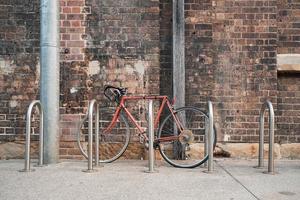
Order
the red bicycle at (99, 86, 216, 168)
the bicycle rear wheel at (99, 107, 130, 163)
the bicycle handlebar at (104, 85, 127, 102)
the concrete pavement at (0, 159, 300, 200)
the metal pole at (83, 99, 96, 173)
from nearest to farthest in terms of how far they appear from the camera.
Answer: the concrete pavement at (0, 159, 300, 200) → the metal pole at (83, 99, 96, 173) → the red bicycle at (99, 86, 216, 168) → the bicycle handlebar at (104, 85, 127, 102) → the bicycle rear wheel at (99, 107, 130, 163)

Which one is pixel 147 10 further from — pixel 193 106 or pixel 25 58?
pixel 25 58

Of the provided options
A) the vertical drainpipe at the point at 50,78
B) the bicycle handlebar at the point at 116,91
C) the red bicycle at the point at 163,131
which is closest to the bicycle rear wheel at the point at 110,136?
the red bicycle at the point at 163,131

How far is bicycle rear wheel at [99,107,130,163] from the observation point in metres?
6.14

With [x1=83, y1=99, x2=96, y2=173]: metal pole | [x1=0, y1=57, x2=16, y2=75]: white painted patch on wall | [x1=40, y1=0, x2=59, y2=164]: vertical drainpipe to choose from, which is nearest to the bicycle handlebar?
[x1=40, y1=0, x2=59, y2=164]: vertical drainpipe

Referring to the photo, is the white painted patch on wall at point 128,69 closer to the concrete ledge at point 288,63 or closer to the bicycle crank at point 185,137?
the bicycle crank at point 185,137

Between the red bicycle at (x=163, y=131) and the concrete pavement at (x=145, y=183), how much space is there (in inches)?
15.1

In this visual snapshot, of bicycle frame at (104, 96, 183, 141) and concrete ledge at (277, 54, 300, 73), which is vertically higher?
concrete ledge at (277, 54, 300, 73)

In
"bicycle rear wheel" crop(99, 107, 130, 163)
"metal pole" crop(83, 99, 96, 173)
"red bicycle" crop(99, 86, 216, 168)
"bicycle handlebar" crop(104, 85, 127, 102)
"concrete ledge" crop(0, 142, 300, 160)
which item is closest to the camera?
"metal pole" crop(83, 99, 96, 173)

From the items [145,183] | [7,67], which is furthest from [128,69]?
[145,183]

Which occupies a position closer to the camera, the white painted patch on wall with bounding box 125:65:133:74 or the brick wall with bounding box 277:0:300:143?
the white painted patch on wall with bounding box 125:65:133:74

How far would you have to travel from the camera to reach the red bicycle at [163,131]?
5.73 meters

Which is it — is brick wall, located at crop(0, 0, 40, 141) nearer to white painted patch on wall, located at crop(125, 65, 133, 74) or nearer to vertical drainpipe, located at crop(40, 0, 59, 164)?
vertical drainpipe, located at crop(40, 0, 59, 164)

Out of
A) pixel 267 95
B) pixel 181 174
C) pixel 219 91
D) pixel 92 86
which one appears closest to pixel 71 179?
pixel 181 174

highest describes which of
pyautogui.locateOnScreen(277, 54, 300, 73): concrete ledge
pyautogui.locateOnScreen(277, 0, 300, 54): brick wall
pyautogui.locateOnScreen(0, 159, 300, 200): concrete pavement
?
pyautogui.locateOnScreen(277, 0, 300, 54): brick wall
